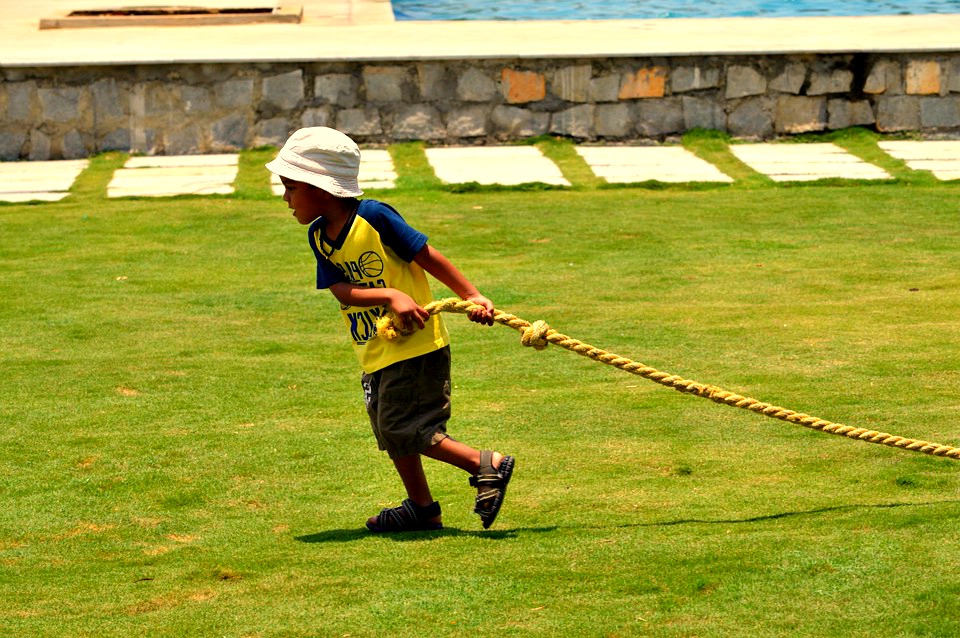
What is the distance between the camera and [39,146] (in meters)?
10.2

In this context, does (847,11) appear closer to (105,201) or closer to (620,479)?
(105,201)


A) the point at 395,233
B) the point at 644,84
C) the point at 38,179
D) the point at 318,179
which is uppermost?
the point at 318,179

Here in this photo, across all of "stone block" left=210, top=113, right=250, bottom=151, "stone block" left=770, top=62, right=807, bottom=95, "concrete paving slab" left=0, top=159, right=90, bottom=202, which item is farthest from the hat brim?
"stone block" left=770, top=62, right=807, bottom=95

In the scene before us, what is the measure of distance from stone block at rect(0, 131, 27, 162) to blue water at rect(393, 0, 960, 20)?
8521 millimetres

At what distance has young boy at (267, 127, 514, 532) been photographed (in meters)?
3.79

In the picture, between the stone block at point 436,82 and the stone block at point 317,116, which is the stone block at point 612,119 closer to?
the stone block at point 436,82

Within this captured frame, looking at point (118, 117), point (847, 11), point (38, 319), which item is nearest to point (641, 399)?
point (38, 319)

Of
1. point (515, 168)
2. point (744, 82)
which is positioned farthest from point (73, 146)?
point (744, 82)

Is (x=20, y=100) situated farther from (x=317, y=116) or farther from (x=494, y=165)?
(x=494, y=165)

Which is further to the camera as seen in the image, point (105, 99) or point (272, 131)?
point (272, 131)

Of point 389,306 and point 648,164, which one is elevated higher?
point 389,306

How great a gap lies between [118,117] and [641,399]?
21.0ft

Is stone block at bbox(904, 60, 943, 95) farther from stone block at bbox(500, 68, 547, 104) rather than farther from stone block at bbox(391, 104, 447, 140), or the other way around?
stone block at bbox(391, 104, 447, 140)

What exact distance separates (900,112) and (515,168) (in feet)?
10.3
